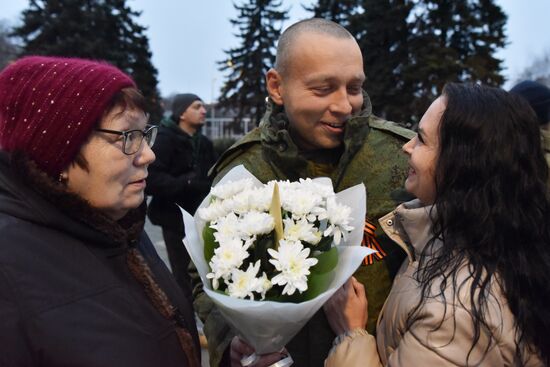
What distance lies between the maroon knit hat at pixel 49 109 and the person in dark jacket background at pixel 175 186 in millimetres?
3322

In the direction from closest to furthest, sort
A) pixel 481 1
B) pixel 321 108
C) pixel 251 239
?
pixel 251 239 → pixel 321 108 → pixel 481 1

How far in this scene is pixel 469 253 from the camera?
155 cm

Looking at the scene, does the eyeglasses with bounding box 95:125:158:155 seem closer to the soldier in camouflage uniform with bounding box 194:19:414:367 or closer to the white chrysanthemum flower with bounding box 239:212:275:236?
the white chrysanthemum flower with bounding box 239:212:275:236

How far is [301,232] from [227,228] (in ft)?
0.75

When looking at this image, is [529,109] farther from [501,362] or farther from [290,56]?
[290,56]

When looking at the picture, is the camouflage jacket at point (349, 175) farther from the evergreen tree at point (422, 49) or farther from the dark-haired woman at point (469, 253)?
the evergreen tree at point (422, 49)

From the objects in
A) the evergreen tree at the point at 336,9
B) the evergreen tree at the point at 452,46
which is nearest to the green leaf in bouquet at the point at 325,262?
the evergreen tree at the point at 452,46

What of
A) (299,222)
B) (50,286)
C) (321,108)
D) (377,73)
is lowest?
(377,73)

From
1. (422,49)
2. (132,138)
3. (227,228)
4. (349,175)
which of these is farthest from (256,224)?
(422,49)

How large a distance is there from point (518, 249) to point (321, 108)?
3.09 ft

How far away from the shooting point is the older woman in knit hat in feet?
4.34

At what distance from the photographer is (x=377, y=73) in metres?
24.1

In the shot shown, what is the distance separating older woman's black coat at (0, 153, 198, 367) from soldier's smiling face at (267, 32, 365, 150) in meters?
0.94

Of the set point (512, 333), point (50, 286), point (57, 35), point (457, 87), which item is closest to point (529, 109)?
point (457, 87)
